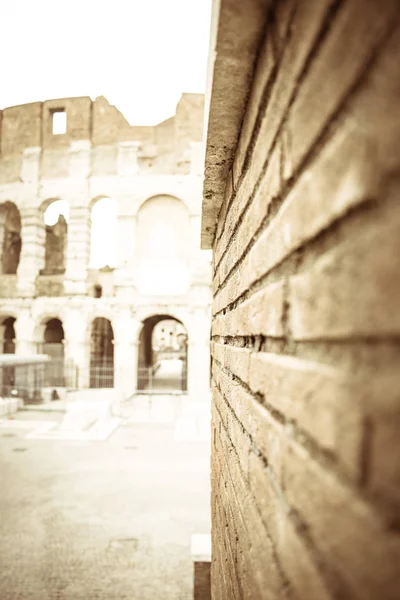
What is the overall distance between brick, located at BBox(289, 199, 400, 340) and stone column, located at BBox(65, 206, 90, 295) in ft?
52.8

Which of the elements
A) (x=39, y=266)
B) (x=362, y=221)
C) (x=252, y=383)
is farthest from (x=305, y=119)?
(x=39, y=266)

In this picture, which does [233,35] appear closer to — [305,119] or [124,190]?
[305,119]

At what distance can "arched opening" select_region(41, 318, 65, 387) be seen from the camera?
51.5 ft

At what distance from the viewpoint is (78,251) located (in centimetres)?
1609

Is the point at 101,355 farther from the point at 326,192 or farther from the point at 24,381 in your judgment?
the point at 326,192

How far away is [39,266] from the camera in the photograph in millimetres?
16594

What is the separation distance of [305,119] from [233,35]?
395 millimetres

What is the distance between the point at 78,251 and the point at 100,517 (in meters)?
12.0

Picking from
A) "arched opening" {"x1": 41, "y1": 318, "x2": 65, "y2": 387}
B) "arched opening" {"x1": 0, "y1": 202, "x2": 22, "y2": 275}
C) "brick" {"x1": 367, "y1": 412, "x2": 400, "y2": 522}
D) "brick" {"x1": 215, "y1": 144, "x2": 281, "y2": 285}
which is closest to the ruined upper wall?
"arched opening" {"x1": 0, "y1": 202, "x2": 22, "y2": 275}

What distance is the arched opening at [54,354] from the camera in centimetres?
1569

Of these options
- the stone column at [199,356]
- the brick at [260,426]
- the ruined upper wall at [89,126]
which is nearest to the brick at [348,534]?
the brick at [260,426]

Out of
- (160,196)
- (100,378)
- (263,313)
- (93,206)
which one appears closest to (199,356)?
(100,378)

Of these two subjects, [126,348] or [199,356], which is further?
[126,348]

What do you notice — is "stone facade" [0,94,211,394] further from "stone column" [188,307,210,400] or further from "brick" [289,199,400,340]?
"brick" [289,199,400,340]
